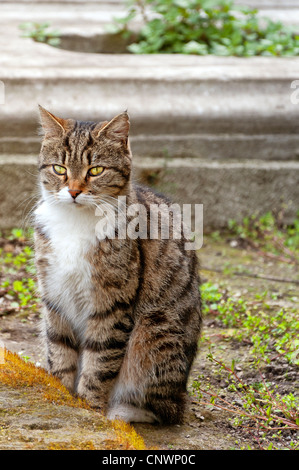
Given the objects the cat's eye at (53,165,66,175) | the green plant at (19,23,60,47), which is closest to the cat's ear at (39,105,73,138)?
the cat's eye at (53,165,66,175)

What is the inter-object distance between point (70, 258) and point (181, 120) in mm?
2600

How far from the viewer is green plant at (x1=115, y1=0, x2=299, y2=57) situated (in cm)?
652

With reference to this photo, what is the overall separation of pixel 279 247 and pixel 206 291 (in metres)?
1.11

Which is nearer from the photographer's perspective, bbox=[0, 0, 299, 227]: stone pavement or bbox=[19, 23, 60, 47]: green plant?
bbox=[0, 0, 299, 227]: stone pavement

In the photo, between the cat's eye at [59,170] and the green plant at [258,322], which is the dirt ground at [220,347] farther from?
the cat's eye at [59,170]

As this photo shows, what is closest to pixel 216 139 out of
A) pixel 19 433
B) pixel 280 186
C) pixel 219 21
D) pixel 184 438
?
pixel 280 186

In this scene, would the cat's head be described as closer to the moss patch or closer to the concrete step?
the moss patch

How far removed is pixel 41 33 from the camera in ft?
21.4

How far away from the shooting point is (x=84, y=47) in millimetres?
6734

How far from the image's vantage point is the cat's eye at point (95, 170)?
3162mm

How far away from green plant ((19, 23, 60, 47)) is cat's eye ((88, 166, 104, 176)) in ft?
12.1

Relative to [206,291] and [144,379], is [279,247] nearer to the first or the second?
[206,291]

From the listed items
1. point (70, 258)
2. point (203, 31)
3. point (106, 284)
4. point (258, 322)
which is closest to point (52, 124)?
point (70, 258)

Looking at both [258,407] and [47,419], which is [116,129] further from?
[258,407]
